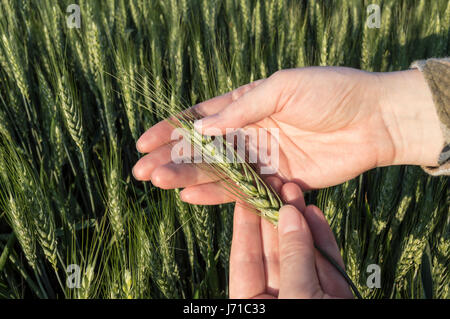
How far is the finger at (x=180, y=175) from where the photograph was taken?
1384 millimetres

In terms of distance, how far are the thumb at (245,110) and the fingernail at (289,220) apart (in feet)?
1.28

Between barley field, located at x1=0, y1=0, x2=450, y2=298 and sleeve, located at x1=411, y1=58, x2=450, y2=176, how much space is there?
0.07 m

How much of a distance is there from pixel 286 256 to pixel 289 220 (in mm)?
118

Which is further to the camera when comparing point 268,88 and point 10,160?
point 268,88

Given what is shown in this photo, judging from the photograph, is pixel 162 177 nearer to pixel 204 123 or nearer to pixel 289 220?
pixel 204 123

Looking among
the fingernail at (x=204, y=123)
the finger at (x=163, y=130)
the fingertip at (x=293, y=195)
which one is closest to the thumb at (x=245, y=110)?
the fingernail at (x=204, y=123)

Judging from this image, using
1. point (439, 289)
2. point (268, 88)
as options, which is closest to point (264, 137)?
point (268, 88)

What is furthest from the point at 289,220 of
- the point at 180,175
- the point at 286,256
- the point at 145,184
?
the point at 145,184

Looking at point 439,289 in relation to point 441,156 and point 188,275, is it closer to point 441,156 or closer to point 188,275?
point 441,156

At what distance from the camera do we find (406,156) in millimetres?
1611

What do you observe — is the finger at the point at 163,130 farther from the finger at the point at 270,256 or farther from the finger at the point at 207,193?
the finger at the point at 270,256

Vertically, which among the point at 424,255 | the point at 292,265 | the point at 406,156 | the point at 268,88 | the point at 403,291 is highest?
the point at 268,88

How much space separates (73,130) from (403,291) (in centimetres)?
150

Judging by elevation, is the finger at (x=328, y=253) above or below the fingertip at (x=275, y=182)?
below
